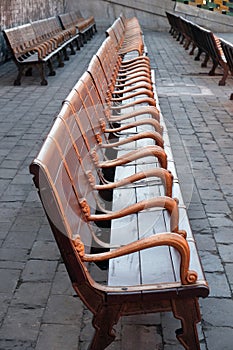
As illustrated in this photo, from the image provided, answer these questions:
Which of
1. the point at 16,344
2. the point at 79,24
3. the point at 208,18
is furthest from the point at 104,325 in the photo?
the point at 208,18

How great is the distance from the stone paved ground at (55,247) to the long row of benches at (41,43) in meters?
1.19

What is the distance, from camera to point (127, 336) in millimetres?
2713

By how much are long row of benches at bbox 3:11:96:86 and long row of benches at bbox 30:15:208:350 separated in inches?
228

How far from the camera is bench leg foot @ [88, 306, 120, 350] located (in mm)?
2344

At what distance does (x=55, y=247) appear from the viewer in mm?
3609

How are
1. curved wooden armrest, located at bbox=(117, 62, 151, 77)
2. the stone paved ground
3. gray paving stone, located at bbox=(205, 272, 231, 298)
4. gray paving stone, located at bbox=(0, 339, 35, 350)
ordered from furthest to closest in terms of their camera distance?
curved wooden armrest, located at bbox=(117, 62, 151, 77) → gray paving stone, located at bbox=(205, 272, 231, 298) → the stone paved ground → gray paving stone, located at bbox=(0, 339, 35, 350)

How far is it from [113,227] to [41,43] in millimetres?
8681

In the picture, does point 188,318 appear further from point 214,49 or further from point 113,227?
point 214,49

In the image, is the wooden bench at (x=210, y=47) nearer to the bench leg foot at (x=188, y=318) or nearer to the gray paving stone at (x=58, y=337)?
the gray paving stone at (x=58, y=337)

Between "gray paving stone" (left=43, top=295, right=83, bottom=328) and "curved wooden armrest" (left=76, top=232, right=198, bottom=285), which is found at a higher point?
"curved wooden armrest" (left=76, top=232, right=198, bottom=285)

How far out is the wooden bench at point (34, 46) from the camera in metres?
9.35

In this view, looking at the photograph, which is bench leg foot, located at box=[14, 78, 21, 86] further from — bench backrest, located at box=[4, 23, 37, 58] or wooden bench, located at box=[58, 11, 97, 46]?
wooden bench, located at box=[58, 11, 97, 46]

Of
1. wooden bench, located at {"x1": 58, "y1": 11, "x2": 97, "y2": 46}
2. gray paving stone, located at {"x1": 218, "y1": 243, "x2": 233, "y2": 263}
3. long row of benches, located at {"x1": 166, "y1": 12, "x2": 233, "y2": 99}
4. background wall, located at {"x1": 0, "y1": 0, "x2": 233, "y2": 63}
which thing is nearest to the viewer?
gray paving stone, located at {"x1": 218, "y1": 243, "x2": 233, "y2": 263}

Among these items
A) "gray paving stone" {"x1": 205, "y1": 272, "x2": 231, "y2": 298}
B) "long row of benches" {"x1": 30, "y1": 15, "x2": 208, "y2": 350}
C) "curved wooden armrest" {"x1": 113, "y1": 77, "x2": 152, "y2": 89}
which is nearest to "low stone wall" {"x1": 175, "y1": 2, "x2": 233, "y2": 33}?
"curved wooden armrest" {"x1": 113, "y1": 77, "x2": 152, "y2": 89}
